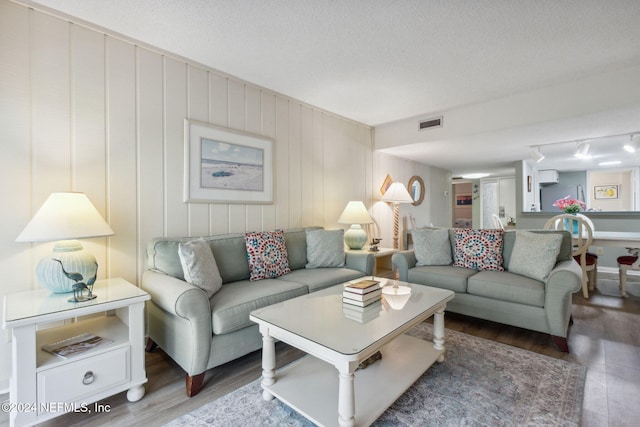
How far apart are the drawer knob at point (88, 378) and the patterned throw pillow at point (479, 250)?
3.04m

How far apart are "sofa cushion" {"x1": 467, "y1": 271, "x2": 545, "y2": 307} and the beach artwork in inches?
88.4

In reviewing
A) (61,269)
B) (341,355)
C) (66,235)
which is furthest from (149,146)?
(341,355)

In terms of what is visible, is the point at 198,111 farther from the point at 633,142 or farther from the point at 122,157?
the point at 633,142

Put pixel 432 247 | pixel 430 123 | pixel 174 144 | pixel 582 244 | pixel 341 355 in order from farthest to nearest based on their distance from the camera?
pixel 430 123 → pixel 582 244 → pixel 432 247 → pixel 174 144 → pixel 341 355

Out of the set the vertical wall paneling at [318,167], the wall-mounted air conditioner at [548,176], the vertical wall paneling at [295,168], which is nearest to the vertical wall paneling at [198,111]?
the vertical wall paneling at [295,168]

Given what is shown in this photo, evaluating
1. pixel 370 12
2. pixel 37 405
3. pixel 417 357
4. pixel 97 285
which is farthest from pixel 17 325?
pixel 370 12

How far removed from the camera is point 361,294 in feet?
5.94

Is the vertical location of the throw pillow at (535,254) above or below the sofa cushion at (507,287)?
above

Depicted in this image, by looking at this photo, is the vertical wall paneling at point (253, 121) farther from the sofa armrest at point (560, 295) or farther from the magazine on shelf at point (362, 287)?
the sofa armrest at point (560, 295)

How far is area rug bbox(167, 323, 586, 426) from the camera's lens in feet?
4.85

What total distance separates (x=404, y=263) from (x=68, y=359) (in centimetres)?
271

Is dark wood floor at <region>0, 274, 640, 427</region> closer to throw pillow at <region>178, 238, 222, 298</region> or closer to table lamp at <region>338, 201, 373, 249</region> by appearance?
throw pillow at <region>178, 238, 222, 298</region>

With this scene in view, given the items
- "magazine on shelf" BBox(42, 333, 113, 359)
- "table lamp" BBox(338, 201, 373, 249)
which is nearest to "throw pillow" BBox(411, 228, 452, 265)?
"table lamp" BBox(338, 201, 373, 249)

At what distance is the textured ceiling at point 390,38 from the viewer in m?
1.85
